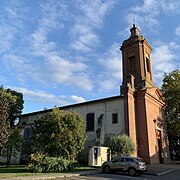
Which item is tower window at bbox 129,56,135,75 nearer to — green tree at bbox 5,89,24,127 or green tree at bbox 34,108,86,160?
green tree at bbox 34,108,86,160

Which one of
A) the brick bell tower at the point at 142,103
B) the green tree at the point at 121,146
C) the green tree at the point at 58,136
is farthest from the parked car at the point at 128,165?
the brick bell tower at the point at 142,103

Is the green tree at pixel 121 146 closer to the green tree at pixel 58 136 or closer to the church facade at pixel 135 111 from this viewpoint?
the church facade at pixel 135 111

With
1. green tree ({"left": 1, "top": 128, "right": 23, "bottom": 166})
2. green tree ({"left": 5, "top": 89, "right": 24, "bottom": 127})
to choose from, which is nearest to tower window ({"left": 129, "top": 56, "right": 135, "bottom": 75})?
green tree ({"left": 1, "top": 128, "right": 23, "bottom": 166})

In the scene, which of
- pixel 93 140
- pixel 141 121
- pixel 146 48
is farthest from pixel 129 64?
pixel 93 140

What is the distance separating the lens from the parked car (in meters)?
18.5

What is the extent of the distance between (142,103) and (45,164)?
17192mm

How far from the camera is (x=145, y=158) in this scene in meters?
28.2

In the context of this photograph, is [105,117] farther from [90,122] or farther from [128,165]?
[128,165]

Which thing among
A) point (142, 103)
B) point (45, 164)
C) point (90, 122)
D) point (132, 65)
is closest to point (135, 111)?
point (142, 103)

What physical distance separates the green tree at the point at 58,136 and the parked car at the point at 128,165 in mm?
3588

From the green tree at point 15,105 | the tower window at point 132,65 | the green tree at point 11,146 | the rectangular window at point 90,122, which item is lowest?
the green tree at point 11,146

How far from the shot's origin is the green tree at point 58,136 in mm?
20594

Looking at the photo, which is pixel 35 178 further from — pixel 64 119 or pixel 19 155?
pixel 19 155

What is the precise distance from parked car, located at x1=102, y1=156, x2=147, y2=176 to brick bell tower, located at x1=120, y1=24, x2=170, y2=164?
8433 millimetres
